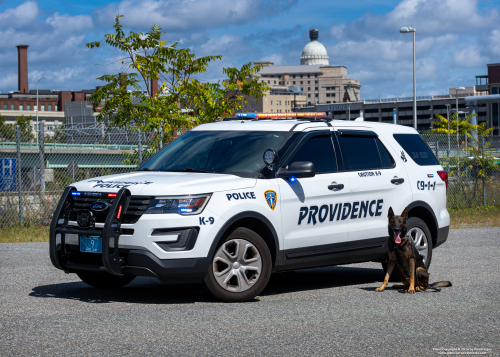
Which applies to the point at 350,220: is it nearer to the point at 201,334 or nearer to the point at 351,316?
the point at 351,316

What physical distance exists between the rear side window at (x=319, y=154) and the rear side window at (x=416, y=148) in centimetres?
137

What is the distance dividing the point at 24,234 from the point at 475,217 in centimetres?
1131

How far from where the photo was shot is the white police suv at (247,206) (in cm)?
679

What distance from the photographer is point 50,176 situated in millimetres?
17062

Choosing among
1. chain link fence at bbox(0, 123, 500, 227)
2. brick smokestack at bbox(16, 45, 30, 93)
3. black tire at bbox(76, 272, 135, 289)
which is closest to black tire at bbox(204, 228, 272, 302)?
black tire at bbox(76, 272, 135, 289)

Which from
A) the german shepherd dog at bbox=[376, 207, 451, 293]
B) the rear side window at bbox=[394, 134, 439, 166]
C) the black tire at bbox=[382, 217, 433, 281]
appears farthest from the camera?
the rear side window at bbox=[394, 134, 439, 166]

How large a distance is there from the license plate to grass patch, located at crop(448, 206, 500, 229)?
11604 millimetres

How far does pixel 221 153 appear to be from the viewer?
7.94 m

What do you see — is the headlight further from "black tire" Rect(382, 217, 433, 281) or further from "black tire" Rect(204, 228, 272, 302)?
"black tire" Rect(382, 217, 433, 281)

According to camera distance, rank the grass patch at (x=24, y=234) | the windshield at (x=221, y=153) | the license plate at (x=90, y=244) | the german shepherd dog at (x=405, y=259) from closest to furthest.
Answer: the license plate at (x=90, y=244) < the windshield at (x=221, y=153) < the german shepherd dog at (x=405, y=259) < the grass patch at (x=24, y=234)

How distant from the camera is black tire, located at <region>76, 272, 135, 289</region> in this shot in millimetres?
7949

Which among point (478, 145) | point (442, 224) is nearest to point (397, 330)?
point (442, 224)

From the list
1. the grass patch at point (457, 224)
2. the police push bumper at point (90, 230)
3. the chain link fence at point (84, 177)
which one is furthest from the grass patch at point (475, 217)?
the police push bumper at point (90, 230)

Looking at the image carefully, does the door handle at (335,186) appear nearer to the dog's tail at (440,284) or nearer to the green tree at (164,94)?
the dog's tail at (440,284)
